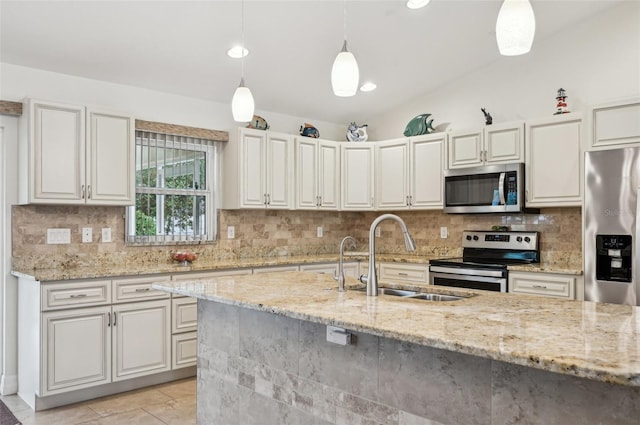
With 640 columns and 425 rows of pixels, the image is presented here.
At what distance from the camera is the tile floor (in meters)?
3.25

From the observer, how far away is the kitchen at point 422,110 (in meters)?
3.89

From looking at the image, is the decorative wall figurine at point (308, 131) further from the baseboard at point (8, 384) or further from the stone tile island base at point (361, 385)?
the baseboard at point (8, 384)

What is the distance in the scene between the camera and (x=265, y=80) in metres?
4.66

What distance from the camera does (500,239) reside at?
4664 mm

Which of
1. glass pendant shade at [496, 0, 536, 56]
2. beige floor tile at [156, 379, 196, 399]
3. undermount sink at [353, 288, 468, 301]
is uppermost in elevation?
glass pendant shade at [496, 0, 536, 56]

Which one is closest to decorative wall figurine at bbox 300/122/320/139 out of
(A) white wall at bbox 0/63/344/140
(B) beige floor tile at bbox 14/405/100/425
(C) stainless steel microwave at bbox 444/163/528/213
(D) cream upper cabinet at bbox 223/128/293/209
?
(A) white wall at bbox 0/63/344/140

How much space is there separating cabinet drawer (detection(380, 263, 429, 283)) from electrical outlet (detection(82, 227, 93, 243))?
2717 millimetres

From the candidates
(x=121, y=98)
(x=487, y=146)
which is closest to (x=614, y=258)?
(x=487, y=146)

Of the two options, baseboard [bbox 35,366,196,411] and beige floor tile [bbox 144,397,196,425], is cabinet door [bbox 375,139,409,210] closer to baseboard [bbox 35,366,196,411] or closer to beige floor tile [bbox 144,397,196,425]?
baseboard [bbox 35,366,196,411]

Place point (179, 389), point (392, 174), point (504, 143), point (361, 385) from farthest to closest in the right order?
point (392, 174) → point (504, 143) → point (179, 389) → point (361, 385)

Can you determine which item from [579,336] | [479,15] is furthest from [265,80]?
[579,336]

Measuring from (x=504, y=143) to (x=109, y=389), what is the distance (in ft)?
12.5

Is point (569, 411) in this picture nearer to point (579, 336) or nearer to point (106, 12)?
point (579, 336)

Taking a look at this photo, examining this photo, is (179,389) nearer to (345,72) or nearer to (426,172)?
(345,72)
